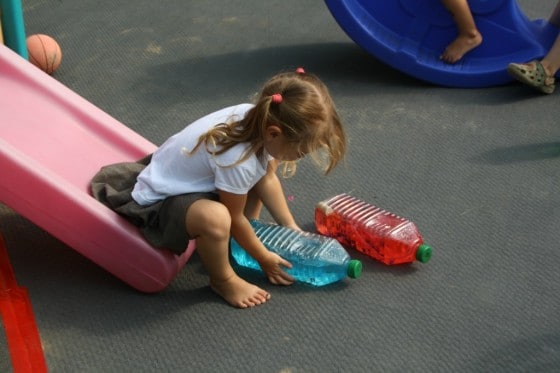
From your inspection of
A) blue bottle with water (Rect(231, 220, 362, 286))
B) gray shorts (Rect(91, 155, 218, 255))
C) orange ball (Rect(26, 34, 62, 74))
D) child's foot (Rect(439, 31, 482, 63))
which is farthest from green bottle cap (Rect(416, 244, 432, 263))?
orange ball (Rect(26, 34, 62, 74))

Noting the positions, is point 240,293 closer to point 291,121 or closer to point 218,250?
point 218,250

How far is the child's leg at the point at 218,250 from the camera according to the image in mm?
2084

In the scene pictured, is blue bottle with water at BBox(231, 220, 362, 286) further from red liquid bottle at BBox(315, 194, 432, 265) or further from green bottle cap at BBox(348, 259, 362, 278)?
red liquid bottle at BBox(315, 194, 432, 265)

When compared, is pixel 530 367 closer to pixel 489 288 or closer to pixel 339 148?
pixel 489 288

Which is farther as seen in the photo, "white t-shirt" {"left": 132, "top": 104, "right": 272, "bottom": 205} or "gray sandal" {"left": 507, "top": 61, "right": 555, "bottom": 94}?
"gray sandal" {"left": 507, "top": 61, "right": 555, "bottom": 94}

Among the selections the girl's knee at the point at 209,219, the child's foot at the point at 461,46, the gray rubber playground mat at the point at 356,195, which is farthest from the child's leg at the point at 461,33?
the girl's knee at the point at 209,219

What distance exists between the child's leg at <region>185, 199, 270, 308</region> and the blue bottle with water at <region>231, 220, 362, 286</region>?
0.46 feet

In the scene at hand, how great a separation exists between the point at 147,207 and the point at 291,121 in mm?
471

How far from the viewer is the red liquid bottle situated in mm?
2369

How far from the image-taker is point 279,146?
2055 millimetres

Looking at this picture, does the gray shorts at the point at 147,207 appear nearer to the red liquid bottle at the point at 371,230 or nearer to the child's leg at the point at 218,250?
the child's leg at the point at 218,250

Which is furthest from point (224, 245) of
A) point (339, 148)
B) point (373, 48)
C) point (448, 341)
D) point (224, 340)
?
point (373, 48)

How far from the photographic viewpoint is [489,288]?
2.28 meters

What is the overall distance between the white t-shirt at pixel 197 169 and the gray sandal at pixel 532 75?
1466 millimetres
